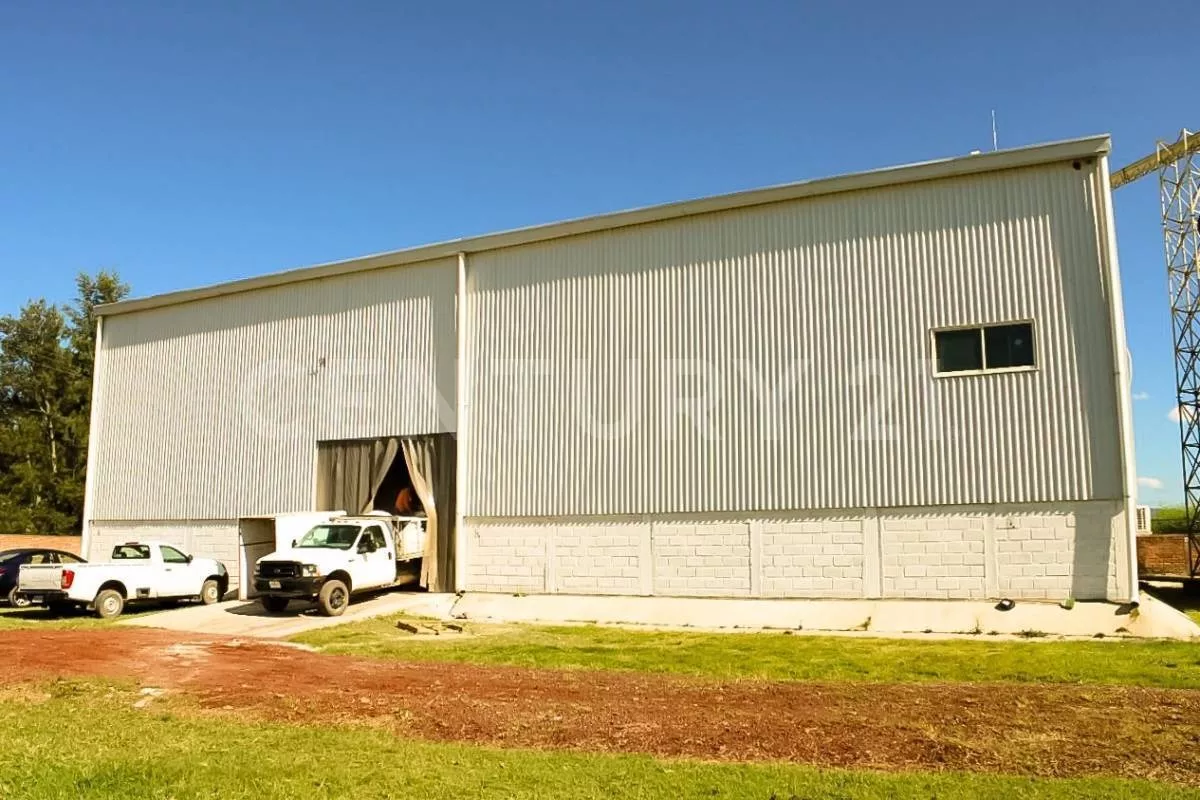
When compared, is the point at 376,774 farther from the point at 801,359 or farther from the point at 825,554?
the point at 801,359

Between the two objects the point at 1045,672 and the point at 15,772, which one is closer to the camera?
the point at 15,772

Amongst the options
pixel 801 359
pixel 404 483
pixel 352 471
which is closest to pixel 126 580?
pixel 352 471

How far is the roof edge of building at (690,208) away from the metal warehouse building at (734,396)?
0.17ft

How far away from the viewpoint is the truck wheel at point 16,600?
21188mm

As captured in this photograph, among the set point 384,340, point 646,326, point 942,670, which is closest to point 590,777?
point 942,670

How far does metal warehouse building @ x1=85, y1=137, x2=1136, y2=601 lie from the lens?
18.2 metres

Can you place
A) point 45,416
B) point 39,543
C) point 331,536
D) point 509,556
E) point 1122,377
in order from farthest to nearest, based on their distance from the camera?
point 45,416, point 39,543, point 509,556, point 331,536, point 1122,377

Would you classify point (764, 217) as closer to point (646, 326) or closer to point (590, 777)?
point (646, 326)

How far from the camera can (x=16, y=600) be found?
2194 centimetres

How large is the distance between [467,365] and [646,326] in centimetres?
492

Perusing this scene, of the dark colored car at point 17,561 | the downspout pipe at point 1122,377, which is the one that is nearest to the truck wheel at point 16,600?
the dark colored car at point 17,561

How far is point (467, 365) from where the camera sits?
23875 millimetres

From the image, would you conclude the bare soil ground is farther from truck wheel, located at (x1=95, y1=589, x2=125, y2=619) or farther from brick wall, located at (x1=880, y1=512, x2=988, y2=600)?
truck wheel, located at (x1=95, y1=589, x2=125, y2=619)

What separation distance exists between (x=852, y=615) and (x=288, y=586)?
1193 centimetres
